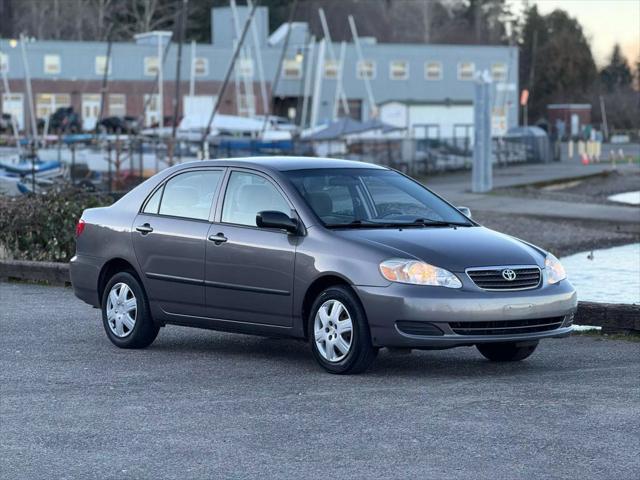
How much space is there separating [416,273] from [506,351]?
4.35ft

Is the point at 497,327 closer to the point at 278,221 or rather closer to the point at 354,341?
the point at 354,341

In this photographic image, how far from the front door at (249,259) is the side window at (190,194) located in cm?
21

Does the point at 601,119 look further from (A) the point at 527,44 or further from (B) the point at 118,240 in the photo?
(B) the point at 118,240

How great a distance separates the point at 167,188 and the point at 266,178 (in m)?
1.19

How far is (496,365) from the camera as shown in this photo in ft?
37.0


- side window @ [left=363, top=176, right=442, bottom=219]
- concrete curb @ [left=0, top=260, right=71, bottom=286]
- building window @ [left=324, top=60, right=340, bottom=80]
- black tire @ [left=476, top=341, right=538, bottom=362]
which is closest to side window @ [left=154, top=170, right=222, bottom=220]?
side window @ [left=363, top=176, right=442, bottom=219]

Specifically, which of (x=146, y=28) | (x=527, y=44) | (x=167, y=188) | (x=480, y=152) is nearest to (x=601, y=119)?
(x=527, y=44)

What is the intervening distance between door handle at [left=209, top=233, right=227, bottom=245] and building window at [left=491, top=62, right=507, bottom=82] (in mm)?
→ 96620

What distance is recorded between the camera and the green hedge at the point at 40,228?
63.5 feet

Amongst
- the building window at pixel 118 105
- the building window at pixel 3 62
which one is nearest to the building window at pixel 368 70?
the building window at pixel 118 105

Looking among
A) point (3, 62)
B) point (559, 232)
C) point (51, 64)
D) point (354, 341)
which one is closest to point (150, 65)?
point (51, 64)

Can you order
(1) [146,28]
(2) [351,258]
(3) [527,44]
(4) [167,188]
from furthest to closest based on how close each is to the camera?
1. (3) [527,44]
2. (1) [146,28]
3. (4) [167,188]
4. (2) [351,258]

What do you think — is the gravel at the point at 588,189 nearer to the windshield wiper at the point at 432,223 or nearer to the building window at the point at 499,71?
the windshield wiper at the point at 432,223

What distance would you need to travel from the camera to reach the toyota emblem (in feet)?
34.6
